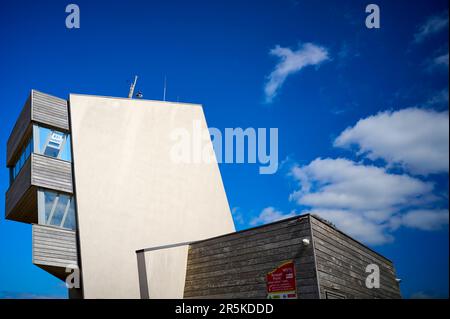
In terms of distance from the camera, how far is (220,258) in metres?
13.0

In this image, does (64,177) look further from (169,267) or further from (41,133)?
(169,267)

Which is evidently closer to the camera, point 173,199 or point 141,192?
point 141,192

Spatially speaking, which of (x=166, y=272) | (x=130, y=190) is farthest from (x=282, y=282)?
(x=130, y=190)

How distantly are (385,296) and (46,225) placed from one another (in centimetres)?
1322

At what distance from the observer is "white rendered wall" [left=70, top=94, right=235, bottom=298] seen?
12820 millimetres

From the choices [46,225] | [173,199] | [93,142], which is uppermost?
[93,142]

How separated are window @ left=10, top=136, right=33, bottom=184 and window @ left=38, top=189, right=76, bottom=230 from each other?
81.6 inches

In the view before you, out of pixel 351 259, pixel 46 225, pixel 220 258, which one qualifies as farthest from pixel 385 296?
pixel 46 225

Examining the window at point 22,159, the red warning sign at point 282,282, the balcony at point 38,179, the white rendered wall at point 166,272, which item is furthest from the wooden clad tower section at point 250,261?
the window at point 22,159

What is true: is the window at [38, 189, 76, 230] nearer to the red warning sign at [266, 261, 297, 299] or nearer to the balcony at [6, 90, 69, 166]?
the balcony at [6, 90, 69, 166]

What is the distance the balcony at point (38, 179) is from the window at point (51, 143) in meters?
0.46

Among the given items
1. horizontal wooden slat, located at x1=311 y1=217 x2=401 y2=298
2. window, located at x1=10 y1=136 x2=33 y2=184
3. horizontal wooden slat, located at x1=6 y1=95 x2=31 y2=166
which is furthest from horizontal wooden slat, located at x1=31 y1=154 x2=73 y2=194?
horizontal wooden slat, located at x1=311 y1=217 x2=401 y2=298

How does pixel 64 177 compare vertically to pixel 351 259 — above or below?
above

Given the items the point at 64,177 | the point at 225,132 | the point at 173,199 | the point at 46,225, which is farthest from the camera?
the point at 225,132
